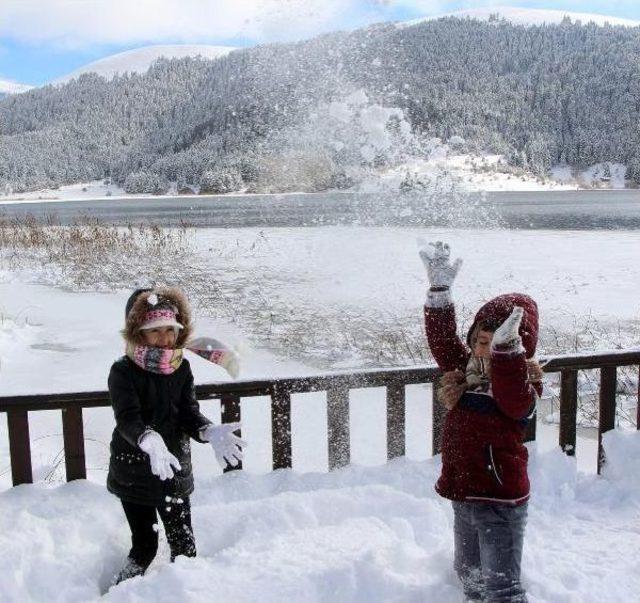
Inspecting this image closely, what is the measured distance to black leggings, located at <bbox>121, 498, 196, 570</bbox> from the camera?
251 centimetres

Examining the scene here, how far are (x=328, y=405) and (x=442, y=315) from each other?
1302 millimetres

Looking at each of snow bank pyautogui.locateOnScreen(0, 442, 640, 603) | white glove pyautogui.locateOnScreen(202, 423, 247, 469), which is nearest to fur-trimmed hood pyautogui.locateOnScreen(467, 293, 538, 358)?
snow bank pyautogui.locateOnScreen(0, 442, 640, 603)

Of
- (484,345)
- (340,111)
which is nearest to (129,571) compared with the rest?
(484,345)

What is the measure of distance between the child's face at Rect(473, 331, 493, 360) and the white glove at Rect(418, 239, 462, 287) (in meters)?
0.28

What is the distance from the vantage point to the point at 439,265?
2.28 meters

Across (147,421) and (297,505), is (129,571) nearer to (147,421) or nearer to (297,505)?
(147,421)

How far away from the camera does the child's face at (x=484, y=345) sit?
2057 mm

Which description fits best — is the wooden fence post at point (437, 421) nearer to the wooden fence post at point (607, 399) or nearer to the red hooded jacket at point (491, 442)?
the wooden fence post at point (607, 399)

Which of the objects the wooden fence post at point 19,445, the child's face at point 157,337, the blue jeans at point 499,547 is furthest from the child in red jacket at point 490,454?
the wooden fence post at point 19,445

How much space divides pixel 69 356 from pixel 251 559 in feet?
16.2

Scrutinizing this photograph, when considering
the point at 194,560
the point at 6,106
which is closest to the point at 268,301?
the point at 194,560

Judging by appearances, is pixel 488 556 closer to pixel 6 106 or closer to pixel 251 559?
pixel 251 559

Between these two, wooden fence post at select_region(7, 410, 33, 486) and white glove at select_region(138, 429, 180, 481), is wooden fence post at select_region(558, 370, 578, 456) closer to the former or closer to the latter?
white glove at select_region(138, 429, 180, 481)

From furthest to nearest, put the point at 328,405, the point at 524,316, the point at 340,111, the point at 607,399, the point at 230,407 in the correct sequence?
the point at 340,111 < the point at 607,399 < the point at 328,405 < the point at 230,407 < the point at 524,316
